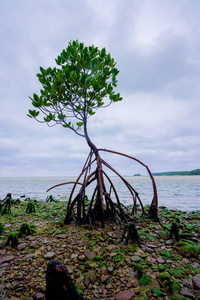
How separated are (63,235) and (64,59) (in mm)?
5344

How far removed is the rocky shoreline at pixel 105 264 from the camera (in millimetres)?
2291

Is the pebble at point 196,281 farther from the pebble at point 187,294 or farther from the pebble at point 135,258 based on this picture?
the pebble at point 135,258

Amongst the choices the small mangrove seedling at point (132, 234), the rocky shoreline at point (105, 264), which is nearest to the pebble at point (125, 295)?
the rocky shoreline at point (105, 264)

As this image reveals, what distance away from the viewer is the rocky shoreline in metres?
2.29

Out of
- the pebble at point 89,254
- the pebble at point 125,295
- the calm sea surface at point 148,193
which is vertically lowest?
the calm sea surface at point 148,193

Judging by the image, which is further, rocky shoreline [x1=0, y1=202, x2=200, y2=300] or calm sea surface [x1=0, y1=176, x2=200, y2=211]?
calm sea surface [x1=0, y1=176, x2=200, y2=211]

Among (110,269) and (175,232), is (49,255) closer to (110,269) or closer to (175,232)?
(110,269)

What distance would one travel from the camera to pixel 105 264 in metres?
2.91

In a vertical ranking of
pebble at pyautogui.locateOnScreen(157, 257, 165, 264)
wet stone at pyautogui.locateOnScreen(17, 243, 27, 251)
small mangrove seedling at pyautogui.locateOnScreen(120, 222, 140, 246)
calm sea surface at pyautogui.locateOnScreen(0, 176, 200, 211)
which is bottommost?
calm sea surface at pyautogui.locateOnScreen(0, 176, 200, 211)

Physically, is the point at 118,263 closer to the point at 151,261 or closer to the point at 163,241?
the point at 151,261

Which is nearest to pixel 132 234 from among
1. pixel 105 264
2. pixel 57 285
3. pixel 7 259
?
pixel 105 264

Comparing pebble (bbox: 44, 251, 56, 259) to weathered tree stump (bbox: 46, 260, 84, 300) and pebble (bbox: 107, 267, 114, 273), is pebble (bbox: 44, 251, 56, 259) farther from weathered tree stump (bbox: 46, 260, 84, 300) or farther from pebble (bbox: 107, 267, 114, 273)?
weathered tree stump (bbox: 46, 260, 84, 300)

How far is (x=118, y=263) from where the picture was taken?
2939 millimetres

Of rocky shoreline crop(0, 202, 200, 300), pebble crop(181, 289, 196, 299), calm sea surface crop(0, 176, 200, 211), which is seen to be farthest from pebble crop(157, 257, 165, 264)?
calm sea surface crop(0, 176, 200, 211)
